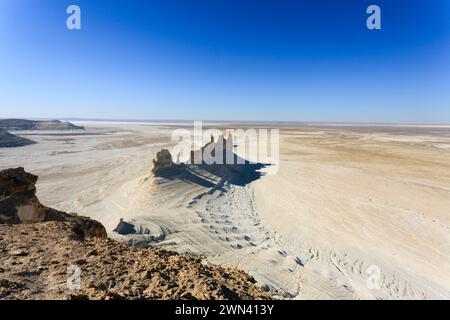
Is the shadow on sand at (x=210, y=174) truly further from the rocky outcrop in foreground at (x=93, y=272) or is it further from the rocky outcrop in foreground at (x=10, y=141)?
the rocky outcrop in foreground at (x=10, y=141)

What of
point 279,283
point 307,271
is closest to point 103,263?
point 279,283

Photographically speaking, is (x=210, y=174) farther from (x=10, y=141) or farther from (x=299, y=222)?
(x=10, y=141)

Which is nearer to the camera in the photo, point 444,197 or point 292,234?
point 292,234

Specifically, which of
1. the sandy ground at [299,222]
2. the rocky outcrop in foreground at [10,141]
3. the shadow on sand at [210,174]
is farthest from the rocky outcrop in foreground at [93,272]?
the rocky outcrop in foreground at [10,141]

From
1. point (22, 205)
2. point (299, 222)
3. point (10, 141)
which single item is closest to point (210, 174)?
point (299, 222)

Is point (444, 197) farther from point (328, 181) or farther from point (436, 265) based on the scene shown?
point (436, 265)
